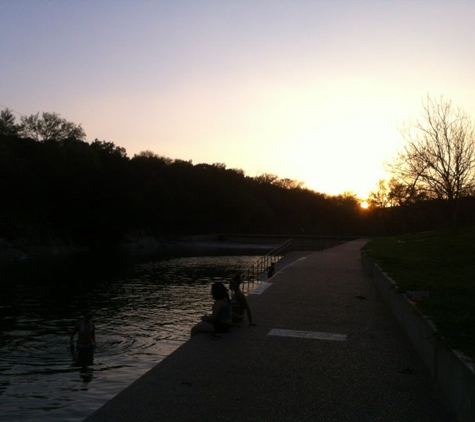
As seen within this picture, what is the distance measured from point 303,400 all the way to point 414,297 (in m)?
5.85

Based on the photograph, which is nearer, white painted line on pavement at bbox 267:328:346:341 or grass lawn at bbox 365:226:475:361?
grass lawn at bbox 365:226:475:361

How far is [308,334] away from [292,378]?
3.43 m

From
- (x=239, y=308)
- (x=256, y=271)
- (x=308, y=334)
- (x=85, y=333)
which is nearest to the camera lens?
(x=308, y=334)

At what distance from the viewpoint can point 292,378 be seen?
29.3 feet

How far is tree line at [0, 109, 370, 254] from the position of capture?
2886 inches

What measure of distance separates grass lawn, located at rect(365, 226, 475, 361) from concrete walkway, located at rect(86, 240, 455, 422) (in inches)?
32.2

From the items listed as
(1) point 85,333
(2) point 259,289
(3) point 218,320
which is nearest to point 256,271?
(2) point 259,289

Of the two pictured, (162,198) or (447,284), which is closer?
(447,284)

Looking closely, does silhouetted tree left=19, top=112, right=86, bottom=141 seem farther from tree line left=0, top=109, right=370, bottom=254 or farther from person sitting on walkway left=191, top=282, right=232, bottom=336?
person sitting on walkway left=191, top=282, right=232, bottom=336

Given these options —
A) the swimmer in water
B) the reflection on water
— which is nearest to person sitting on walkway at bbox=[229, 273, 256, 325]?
the reflection on water

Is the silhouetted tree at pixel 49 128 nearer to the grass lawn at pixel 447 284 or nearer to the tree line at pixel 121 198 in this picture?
the tree line at pixel 121 198

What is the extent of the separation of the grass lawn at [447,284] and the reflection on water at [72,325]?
633 cm

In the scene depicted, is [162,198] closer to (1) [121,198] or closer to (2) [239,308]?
(1) [121,198]

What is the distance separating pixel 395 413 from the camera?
741 cm
